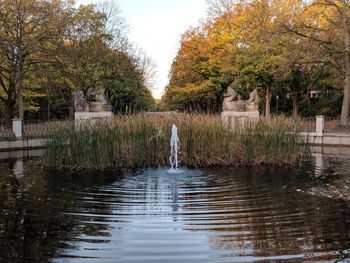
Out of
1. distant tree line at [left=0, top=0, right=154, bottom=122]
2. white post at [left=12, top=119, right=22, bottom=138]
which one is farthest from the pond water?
white post at [left=12, top=119, right=22, bottom=138]

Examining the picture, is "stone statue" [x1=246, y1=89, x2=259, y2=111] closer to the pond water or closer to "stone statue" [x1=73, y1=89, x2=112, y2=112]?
"stone statue" [x1=73, y1=89, x2=112, y2=112]

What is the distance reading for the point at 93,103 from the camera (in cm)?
2200

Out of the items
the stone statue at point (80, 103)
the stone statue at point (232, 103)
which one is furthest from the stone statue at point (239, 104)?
the stone statue at point (80, 103)

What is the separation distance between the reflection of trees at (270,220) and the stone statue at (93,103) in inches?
519

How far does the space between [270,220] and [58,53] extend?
20699 millimetres

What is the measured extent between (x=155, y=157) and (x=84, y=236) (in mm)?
7187

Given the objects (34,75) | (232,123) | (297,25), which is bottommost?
(232,123)

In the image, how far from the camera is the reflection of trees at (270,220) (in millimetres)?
5324

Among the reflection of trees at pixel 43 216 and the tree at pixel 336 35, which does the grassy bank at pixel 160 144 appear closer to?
the reflection of trees at pixel 43 216

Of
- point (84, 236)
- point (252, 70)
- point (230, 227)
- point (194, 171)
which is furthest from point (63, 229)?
point (252, 70)

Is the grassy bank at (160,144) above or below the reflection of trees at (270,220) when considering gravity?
above

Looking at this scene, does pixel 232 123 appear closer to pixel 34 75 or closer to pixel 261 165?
pixel 261 165

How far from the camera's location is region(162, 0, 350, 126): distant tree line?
2686cm

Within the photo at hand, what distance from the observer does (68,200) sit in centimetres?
817
